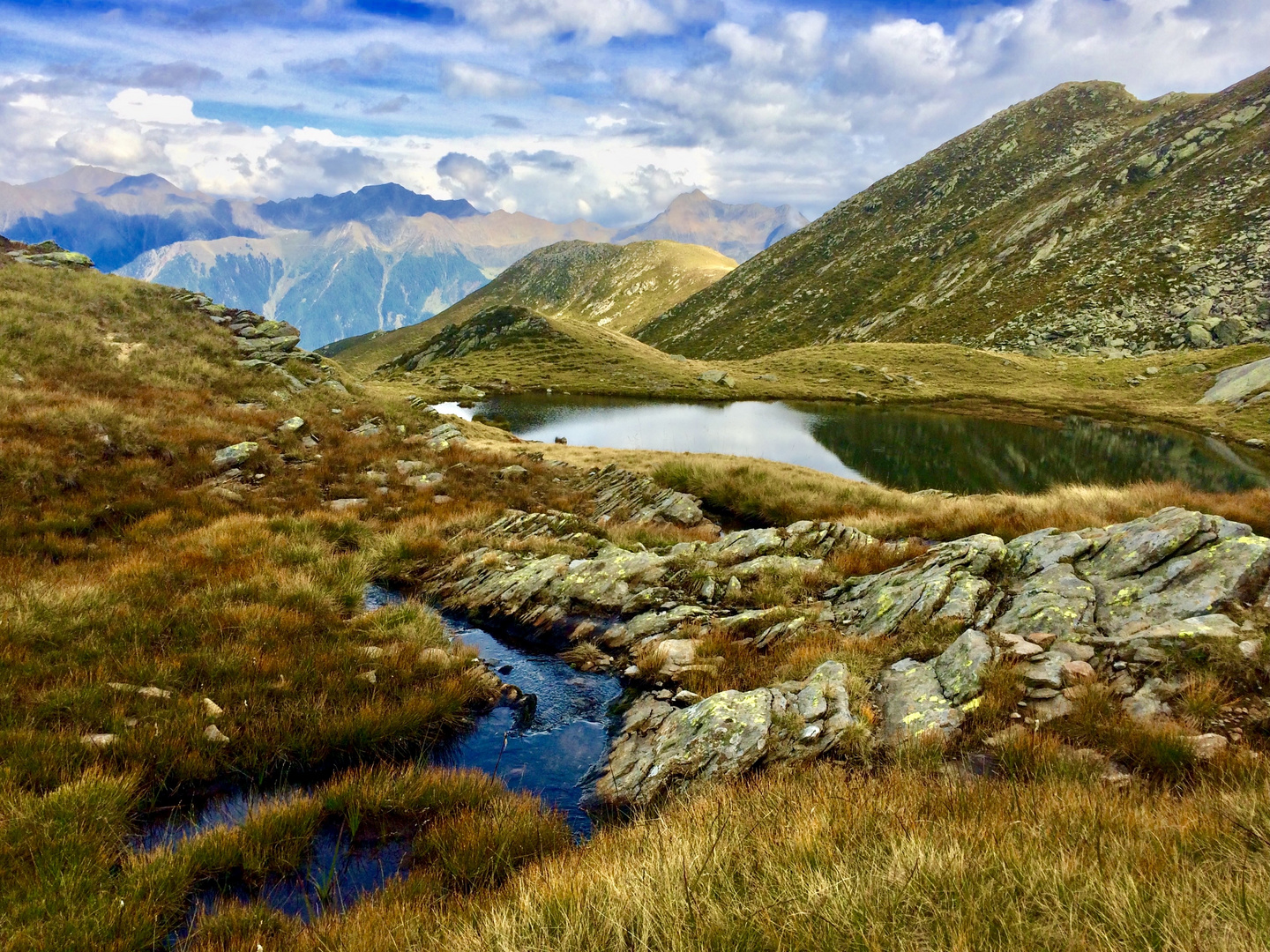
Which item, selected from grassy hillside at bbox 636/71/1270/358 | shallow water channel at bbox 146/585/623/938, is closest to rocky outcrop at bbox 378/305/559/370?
grassy hillside at bbox 636/71/1270/358

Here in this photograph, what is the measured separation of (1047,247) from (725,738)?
478 ft

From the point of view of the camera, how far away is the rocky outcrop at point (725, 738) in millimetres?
6781

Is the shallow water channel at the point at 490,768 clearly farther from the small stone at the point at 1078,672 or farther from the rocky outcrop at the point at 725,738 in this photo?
the small stone at the point at 1078,672

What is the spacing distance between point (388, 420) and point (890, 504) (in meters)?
25.4

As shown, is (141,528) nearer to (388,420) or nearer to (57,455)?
(57,455)

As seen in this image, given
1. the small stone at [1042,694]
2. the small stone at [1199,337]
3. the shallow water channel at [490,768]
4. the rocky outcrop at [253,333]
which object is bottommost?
the shallow water channel at [490,768]

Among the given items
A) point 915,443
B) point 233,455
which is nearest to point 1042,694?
point 233,455

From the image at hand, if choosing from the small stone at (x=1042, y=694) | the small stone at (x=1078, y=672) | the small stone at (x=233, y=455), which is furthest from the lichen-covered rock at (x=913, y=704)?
the small stone at (x=233, y=455)

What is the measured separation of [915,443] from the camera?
167 feet

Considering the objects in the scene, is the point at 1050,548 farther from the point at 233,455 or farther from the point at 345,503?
the point at 233,455

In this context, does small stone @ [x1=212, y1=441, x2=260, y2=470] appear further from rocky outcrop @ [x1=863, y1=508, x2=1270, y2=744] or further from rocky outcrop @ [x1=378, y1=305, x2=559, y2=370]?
rocky outcrop @ [x1=378, y1=305, x2=559, y2=370]

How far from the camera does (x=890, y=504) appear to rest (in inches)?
809

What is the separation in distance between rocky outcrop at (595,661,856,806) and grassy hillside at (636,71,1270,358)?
107857 mm

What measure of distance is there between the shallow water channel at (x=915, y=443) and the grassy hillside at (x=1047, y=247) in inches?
1999
